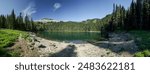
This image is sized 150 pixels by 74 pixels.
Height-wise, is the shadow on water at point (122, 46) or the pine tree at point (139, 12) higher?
the pine tree at point (139, 12)

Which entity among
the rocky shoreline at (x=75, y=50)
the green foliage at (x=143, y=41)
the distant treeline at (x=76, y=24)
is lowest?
the rocky shoreline at (x=75, y=50)

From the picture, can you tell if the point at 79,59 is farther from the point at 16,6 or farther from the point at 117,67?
the point at 16,6

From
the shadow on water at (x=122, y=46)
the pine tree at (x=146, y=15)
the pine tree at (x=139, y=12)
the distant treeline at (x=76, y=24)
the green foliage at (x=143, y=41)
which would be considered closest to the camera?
the green foliage at (x=143, y=41)

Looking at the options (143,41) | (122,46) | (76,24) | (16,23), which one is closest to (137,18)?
(16,23)

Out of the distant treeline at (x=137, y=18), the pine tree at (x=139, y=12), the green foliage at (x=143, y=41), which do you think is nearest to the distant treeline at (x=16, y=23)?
the green foliage at (x=143, y=41)

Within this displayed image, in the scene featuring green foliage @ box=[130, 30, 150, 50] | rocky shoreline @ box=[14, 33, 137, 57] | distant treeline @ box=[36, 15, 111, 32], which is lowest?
rocky shoreline @ box=[14, 33, 137, 57]

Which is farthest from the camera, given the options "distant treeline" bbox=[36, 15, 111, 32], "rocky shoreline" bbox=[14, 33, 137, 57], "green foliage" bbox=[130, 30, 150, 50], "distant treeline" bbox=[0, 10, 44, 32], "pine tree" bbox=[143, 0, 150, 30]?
"pine tree" bbox=[143, 0, 150, 30]

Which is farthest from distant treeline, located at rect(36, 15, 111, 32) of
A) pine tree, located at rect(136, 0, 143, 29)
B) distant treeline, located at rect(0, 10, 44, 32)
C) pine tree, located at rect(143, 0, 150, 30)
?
pine tree, located at rect(143, 0, 150, 30)

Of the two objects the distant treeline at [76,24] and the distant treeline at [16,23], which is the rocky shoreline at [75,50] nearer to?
the distant treeline at [76,24]

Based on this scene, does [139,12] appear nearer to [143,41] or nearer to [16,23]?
[16,23]

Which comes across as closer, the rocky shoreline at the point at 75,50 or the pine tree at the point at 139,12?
the rocky shoreline at the point at 75,50

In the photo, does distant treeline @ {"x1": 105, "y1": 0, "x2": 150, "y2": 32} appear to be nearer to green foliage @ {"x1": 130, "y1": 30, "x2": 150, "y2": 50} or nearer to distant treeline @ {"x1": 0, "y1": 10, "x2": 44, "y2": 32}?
distant treeline @ {"x1": 0, "y1": 10, "x2": 44, "y2": 32}

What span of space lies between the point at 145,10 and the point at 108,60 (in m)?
37.1

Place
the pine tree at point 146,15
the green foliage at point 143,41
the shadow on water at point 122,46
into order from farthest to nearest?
the pine tree at point 146,15
the shadow on water at point 122,46
the green foliage at point 143,41
